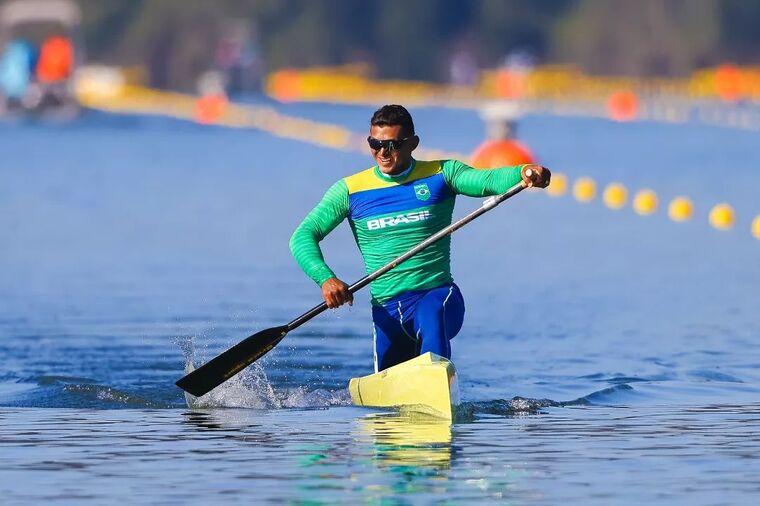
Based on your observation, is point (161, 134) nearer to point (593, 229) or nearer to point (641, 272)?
point (593, 229)

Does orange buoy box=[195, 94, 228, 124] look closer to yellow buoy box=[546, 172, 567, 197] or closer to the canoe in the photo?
yellow buoy box=[546, 172, 567, 197]

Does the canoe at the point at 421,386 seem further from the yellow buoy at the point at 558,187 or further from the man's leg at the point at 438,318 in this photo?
the yellow buoy at the point at 558,187

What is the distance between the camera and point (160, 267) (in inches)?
801

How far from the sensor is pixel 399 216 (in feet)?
36.3

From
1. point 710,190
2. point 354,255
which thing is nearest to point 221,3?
point 710,190

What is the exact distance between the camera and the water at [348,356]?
9.05m

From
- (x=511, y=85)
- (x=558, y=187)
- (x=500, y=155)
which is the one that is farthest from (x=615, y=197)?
(x=511, y=85)

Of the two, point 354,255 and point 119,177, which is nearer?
point 354,255

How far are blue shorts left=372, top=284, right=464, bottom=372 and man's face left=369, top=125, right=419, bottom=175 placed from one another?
0.64 m

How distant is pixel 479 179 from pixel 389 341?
102cm

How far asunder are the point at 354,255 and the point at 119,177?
13.1 meters

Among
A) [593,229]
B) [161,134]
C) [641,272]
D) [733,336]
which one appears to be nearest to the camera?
[733,336]

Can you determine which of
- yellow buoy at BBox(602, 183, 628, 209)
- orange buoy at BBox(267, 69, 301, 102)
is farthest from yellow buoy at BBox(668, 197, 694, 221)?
orange buoy at BBox(267, 69, 301, 102)

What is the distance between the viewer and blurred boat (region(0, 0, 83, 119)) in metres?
50.0
